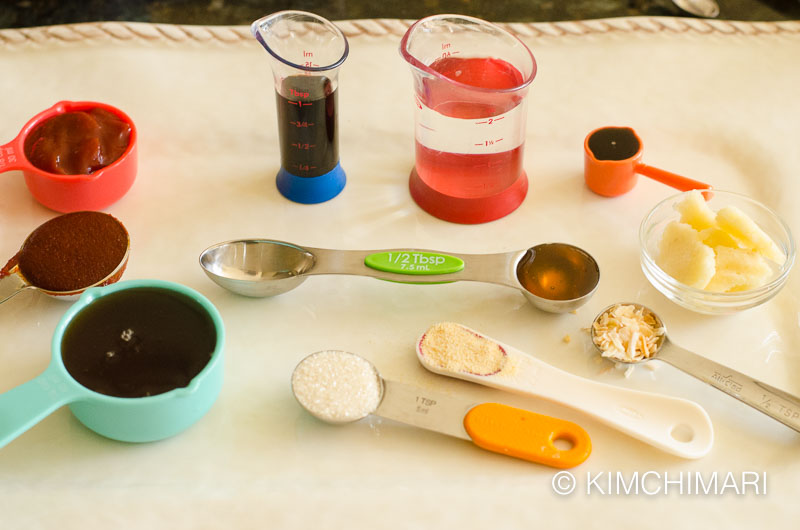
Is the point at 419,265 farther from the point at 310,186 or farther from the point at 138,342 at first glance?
the point at 138,342

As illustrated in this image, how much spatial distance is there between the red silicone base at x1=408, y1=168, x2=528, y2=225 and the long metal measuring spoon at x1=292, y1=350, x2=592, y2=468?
290 millimetres

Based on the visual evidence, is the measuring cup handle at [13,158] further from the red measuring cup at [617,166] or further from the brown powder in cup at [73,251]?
the red measuring cup at [617,166]

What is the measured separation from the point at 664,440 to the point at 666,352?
104 millimetres

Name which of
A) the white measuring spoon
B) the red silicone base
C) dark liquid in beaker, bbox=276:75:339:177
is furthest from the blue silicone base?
the white measuring spoon

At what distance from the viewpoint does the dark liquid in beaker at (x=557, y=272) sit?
894 millimetres

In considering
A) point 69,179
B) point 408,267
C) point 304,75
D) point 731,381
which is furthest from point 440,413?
point 69,179

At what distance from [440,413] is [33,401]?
1.24 feet

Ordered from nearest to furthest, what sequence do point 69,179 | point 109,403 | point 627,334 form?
point 109,403, point 627,334, point 69,179

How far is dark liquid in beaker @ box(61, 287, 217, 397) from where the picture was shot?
73cm

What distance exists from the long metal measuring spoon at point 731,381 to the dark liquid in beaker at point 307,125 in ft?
1.33

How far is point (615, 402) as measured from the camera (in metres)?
0.79

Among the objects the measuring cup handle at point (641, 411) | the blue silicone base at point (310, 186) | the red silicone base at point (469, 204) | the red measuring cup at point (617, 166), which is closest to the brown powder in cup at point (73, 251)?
the blue silicone base at point (310, 186)

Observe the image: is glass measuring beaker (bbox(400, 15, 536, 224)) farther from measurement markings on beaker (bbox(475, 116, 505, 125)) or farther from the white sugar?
the white sugar

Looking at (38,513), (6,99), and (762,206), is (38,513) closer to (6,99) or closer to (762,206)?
(6,99)
